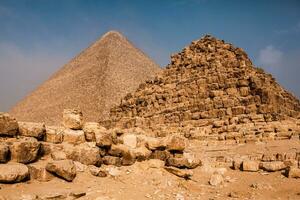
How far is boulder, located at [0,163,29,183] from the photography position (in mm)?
5324

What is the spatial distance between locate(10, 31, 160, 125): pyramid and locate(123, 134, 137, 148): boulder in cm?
3373

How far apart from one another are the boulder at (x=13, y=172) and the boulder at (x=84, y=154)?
106 centimetres

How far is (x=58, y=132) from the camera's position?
6.89m

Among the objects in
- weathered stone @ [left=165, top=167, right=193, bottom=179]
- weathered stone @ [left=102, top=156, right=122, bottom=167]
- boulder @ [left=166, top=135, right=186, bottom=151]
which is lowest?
weathered stone @ [left=165, top=167, right=193, bottom=179]

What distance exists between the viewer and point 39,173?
584 centimetres

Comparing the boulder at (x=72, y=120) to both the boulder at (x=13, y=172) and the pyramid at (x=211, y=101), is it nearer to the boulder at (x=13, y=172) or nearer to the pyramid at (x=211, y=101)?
the boulder at (x=13, y=172)

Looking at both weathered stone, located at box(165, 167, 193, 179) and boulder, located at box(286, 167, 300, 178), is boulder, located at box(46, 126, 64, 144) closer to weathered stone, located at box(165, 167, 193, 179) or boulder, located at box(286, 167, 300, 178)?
weathered stone, located at box(165, 167, 193, 179)

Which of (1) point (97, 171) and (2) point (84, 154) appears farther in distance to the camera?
(2) point (84, 154)

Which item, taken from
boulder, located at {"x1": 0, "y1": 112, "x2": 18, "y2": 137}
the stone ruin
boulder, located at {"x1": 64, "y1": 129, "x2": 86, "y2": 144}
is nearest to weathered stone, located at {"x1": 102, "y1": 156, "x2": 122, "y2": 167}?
the stone ruin

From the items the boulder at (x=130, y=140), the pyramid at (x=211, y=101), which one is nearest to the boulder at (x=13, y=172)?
the boulder at (x=130, y=140)

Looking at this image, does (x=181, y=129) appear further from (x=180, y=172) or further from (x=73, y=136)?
(x=73, y=136)

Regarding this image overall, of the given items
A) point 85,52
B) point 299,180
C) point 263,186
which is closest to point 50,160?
point 263,186

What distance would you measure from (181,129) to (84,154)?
45.0ft

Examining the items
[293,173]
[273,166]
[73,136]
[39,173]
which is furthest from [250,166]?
[39,173]
